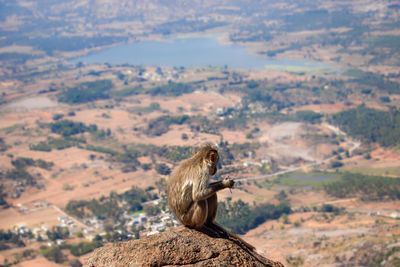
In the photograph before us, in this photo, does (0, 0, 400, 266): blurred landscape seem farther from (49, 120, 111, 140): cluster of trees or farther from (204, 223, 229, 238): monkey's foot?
(204, 223, 229, 238): monkey's foot


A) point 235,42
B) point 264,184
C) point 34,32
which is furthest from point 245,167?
point 34,32

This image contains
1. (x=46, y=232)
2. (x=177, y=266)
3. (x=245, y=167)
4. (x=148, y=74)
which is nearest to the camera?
(x=177, y=266)

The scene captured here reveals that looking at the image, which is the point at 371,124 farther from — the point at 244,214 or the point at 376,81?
the point at 244,214

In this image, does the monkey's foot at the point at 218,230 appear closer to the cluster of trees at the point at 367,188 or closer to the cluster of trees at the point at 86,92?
the cluster of trees at the point at 367,188

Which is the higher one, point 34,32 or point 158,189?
point 34,32

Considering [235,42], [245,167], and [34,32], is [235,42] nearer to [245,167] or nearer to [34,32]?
[34,32]

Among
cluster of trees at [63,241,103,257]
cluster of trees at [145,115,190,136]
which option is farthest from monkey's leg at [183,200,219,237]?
cluster of trees at [145,115,190,136]
